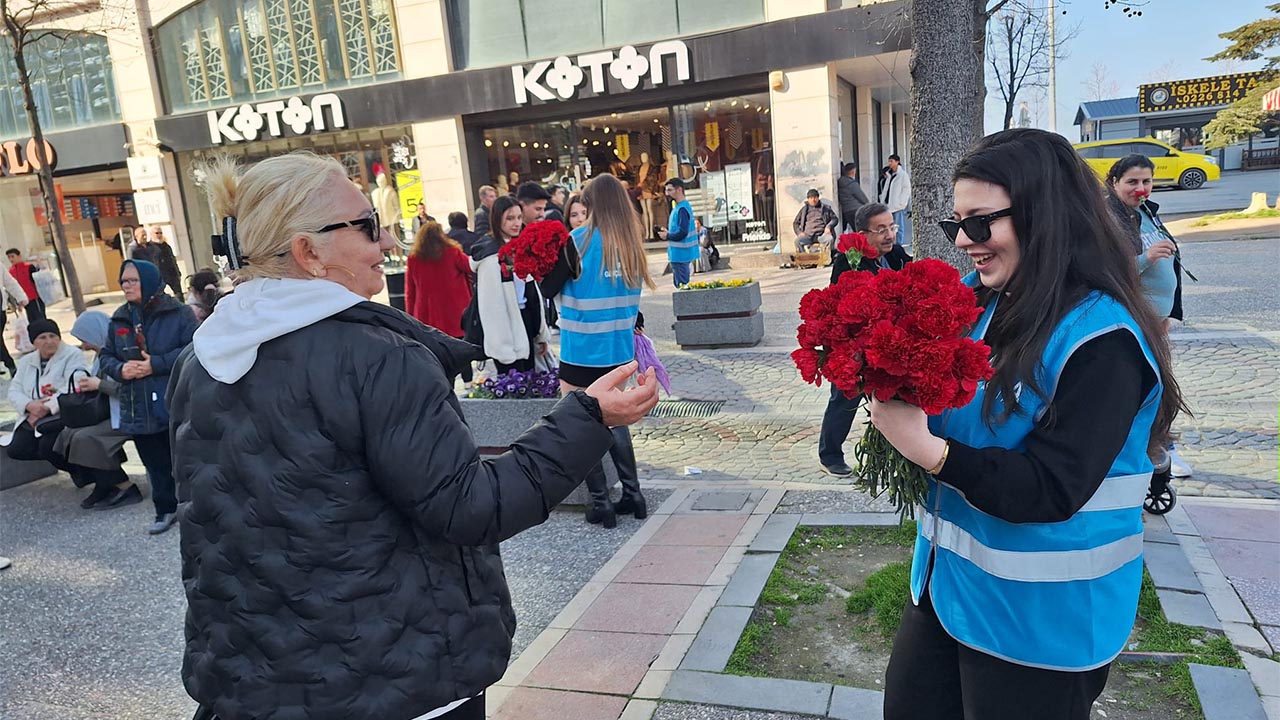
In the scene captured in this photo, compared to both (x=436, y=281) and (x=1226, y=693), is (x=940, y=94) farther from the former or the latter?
(x=436, y=281)

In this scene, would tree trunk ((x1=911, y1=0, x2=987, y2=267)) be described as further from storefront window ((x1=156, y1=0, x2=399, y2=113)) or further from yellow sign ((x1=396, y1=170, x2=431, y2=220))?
storefront window ((x1=156, y1=0, x2=399, y2=113))

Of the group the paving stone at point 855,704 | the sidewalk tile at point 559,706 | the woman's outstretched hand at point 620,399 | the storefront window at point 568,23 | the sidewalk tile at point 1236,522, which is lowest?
the sidewalk tile at point 1236,522

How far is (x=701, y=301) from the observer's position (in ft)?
30.4

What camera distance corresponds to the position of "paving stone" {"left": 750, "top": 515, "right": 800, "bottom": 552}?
4.36m

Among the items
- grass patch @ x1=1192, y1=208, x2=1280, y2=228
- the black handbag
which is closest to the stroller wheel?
the black handbag

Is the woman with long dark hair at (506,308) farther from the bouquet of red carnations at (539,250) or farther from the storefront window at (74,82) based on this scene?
the storefront window at (74,82)

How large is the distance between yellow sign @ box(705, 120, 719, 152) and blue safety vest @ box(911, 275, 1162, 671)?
54.9 ft

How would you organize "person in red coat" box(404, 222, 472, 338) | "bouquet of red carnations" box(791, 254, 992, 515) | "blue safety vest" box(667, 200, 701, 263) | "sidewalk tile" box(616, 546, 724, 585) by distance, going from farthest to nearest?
"blue safety vest" box(667, 200, 701, 263)
"person in red coat" box(404, 222, 472, 338)
"sidewalk tile" box(616, 546, 724, 585)
"bouquet of red carnations" box(791, 254, 992, 515)

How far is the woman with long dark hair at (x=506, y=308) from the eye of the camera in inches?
258

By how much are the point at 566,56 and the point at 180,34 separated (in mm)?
10716

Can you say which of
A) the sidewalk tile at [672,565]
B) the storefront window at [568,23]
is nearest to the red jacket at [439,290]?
the sidewalk tile at [672,565]

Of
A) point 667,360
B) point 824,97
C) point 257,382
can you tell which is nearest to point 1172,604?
point 257,382

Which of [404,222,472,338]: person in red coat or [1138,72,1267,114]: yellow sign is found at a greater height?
[1138,72,1267,114]: yellow sign

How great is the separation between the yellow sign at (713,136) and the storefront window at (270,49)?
735 centimetres
